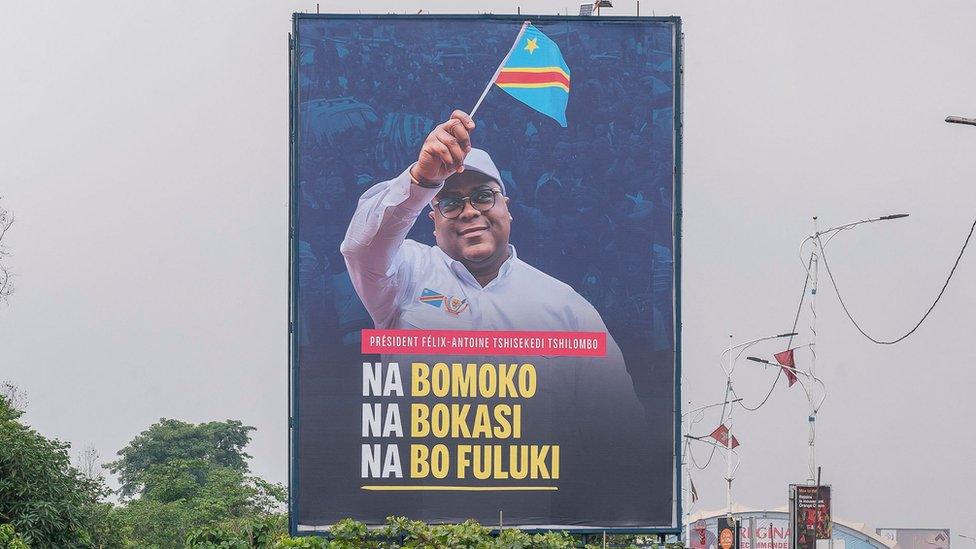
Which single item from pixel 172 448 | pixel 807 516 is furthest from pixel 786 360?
pixel 172 448

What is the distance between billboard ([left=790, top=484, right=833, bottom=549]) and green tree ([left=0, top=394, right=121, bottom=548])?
45.0 feet

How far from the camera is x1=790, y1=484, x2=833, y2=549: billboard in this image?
111ft

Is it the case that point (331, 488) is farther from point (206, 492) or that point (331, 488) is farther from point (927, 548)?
point (927, 548)

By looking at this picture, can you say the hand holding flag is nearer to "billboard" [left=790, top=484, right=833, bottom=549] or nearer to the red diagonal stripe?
the red diagonal stripe

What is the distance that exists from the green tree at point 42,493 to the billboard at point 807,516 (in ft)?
45.0

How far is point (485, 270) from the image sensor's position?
25.5 m

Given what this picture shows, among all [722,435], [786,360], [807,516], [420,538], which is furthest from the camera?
[722,435]

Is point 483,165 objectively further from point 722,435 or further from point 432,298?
point 722,435

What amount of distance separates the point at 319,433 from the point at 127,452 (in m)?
70.5

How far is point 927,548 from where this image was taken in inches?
6388

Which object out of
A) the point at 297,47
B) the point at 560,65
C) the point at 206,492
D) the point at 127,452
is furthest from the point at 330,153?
the point at 127,452

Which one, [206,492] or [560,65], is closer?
[560,65]

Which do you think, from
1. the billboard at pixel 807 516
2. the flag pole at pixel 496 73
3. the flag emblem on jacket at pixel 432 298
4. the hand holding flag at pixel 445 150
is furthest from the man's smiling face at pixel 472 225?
the billboard at pixel 807 516

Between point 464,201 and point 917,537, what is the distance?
15021 cm
